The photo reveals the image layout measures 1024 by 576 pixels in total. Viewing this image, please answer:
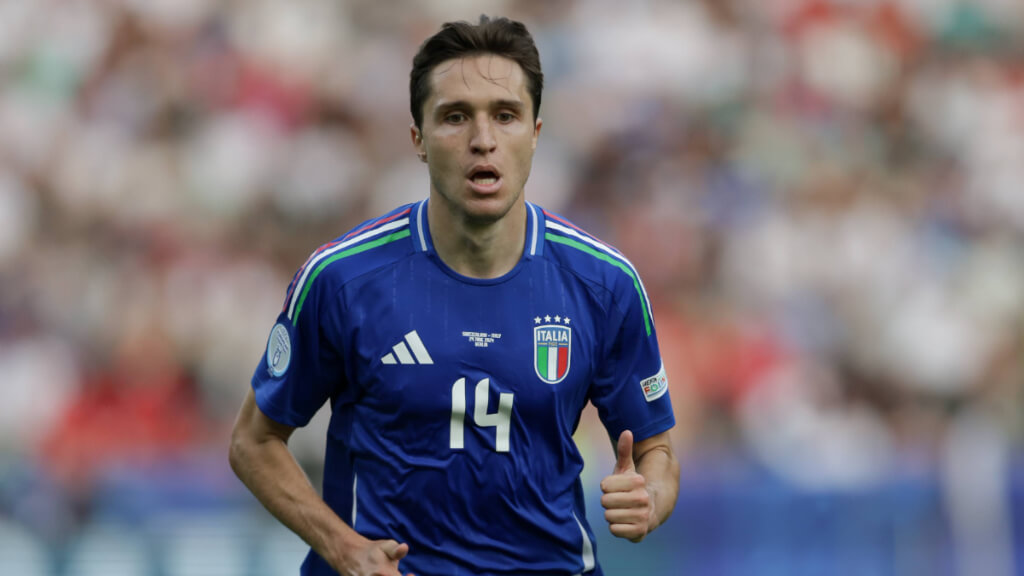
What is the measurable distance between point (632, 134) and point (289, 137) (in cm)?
286

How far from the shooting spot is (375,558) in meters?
3.82

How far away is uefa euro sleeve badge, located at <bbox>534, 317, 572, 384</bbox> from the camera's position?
13.3ft

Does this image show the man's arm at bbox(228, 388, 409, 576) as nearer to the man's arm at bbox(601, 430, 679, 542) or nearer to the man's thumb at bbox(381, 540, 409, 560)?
the man's thumb at bbox(381, 540, 409, 560)

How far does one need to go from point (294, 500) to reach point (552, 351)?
2.87 ft

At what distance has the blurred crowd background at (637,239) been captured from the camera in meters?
8.14

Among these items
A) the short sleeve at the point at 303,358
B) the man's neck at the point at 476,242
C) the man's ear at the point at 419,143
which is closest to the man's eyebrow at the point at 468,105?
the man's ear at the point at 419,143

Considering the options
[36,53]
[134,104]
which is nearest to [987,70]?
[134,104]

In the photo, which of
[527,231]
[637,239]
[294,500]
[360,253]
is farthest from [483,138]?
[637,239]

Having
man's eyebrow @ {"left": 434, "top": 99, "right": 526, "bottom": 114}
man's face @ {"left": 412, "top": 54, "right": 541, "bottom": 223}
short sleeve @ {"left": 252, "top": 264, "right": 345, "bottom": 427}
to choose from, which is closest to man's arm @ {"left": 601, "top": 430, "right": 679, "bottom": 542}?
man's face @ {"left": 412, "top": 54, "right": 541, "bottom": 223}

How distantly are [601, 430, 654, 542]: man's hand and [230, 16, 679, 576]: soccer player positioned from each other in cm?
3

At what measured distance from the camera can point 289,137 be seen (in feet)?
37.8

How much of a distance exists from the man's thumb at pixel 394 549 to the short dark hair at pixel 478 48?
125 cm

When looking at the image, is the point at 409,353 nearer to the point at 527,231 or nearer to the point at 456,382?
the point at 456,382

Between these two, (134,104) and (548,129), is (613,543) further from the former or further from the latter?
(134,104)
